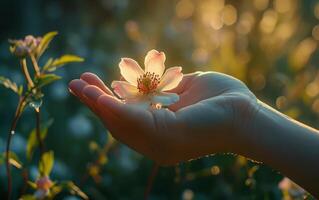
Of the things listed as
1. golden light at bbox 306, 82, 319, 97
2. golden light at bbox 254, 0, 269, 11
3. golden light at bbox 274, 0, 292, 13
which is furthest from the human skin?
golden light at bbox 254, 0, 269, 11

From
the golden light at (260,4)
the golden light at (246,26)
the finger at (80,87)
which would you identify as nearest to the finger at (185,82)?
the finger at (80,87)

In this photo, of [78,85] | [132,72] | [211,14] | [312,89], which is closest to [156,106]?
[132,72]

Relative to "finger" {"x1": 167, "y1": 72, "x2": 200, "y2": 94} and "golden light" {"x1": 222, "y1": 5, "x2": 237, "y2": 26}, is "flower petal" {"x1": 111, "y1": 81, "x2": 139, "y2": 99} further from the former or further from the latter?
"golden light" {"x1": 222, "y1": 5, "x2": 237, "y2": 26}

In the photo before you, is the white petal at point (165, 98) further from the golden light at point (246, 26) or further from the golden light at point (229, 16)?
the golden light at point (229, 16)

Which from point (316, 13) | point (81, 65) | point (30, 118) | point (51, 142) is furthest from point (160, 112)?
point (316, 13)

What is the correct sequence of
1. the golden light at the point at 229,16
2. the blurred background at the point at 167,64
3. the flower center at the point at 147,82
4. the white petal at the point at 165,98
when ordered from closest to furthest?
the white petal at the point at 165,98, the flower center at the point at 147,82, the blurred background at the point at 167,64, the golden light at the point at 229,16

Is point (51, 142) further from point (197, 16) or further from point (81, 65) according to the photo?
point (197, 16)

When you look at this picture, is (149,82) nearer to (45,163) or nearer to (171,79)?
(171,79)
